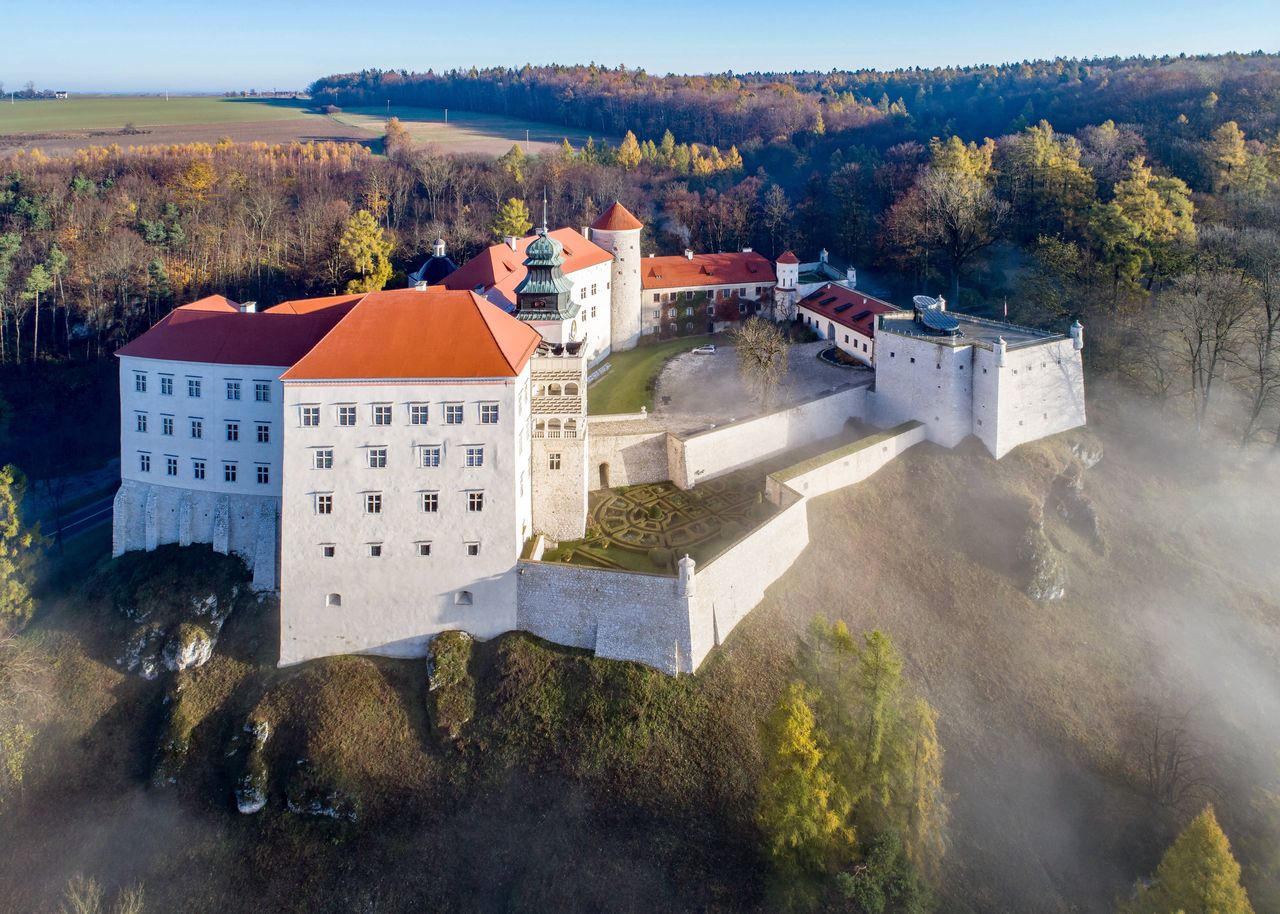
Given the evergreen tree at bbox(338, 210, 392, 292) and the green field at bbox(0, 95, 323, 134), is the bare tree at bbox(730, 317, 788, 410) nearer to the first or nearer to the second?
the evergreen tree at bbox(338, 210, 392, 292)

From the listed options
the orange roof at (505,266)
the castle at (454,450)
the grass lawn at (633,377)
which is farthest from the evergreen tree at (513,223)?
the castle at (454,450)

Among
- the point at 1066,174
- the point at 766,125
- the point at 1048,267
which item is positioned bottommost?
the point at 1048,267

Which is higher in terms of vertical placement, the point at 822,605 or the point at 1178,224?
the point at 1178,224

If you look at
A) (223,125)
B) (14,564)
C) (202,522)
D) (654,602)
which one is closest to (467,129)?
(223,125)

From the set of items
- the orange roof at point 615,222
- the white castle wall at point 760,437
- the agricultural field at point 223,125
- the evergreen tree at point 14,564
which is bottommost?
the evergreen tree at point 14,564

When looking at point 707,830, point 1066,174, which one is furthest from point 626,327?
point 707,830

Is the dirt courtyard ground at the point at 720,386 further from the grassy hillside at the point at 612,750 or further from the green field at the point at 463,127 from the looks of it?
the green field at the point at 463,127

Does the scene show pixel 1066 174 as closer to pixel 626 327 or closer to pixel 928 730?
pixel 626 327

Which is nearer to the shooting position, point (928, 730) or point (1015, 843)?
point (928, 730)
